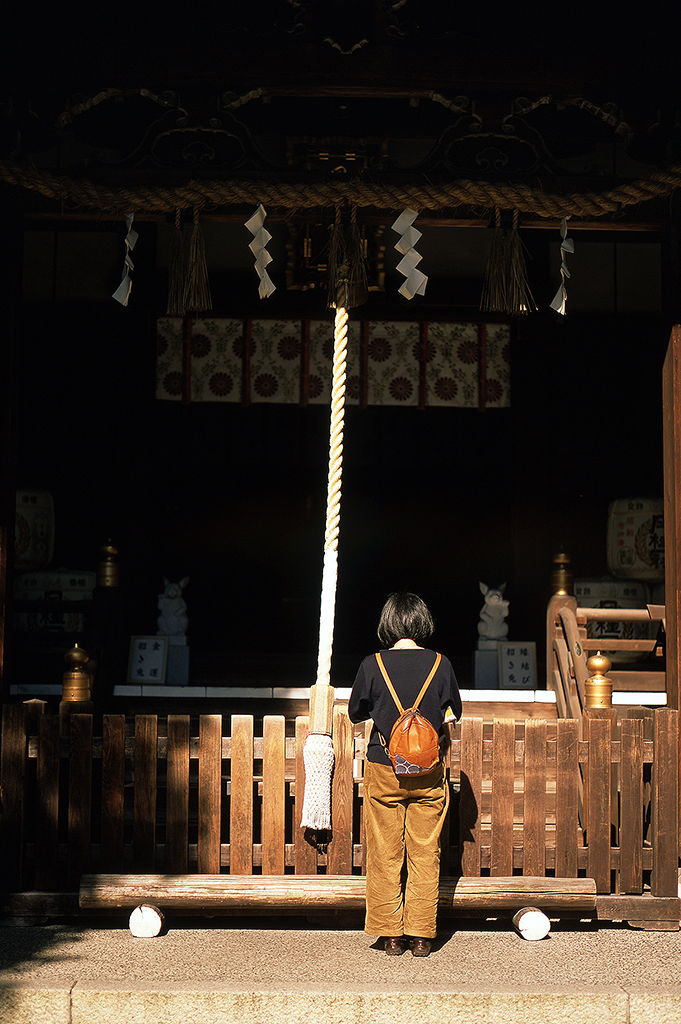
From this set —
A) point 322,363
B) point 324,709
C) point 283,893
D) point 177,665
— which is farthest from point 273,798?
point 322,363

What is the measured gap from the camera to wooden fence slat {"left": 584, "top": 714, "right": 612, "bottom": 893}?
4.86 metres

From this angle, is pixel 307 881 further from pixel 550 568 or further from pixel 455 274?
pixel 455 274

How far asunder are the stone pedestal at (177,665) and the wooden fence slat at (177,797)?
3.46m

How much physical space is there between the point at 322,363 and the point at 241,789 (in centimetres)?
515

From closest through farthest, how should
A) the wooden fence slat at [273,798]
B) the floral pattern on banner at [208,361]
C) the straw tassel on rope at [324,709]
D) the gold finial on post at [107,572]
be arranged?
the straw tassel on rope at [324,709]
the wooden fence slat at [273,798]
the gold finial on post at [107,572]
the floral pattern on banner at [208,361]

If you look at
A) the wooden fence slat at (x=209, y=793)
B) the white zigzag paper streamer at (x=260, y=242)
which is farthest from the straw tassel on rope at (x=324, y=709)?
the white zigzag paper streamer at (x=260, y=242)

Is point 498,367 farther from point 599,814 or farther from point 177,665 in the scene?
point 599,814

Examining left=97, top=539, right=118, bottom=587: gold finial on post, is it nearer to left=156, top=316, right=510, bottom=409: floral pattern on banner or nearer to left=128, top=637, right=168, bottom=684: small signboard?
left=128, top=637, right=168, bottom=684: small signboard

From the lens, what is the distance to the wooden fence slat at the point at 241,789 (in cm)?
478

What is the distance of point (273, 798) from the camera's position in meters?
4.79

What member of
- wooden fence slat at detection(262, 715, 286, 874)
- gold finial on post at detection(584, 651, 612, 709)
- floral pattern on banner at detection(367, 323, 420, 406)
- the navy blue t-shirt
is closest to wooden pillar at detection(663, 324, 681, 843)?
gold finial on post at detection(584, 651, 612, 709)

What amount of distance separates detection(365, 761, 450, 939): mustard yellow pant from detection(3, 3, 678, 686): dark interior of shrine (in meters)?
4.31

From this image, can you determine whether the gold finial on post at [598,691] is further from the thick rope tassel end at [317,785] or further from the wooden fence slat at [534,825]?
the thick rope tassel end at [317,785]

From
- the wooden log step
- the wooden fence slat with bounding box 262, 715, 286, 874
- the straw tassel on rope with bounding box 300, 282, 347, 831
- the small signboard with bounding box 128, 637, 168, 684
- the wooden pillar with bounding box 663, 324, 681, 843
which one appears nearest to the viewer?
the straw tassel on rope with bounding box 300, 282, 347, 831
